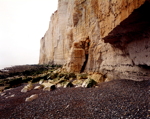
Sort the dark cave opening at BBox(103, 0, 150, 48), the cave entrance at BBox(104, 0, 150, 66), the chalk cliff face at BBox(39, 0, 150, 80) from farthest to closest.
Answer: the chalk cliff face at BBox(39, 0, 150, 80) < the cave entrance at BBox(104, 0, 150, 66) < the dark cave opening at BBox(103, 0, 150, 48)

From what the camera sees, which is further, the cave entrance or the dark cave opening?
the cave entrance

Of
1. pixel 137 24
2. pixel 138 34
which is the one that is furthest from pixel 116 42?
pixel 137 24

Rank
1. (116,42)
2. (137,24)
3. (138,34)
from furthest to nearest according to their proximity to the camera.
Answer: (116,42)
(138,34)
(137,24)

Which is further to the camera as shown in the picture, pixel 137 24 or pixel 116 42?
pixel 116 42

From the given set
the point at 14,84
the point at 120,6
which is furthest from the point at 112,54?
the point at 14,84

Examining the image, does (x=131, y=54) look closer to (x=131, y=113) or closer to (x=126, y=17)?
(x=126, y=17)

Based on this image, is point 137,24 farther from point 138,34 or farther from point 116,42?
point 116,42

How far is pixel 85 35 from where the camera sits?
16531 mm

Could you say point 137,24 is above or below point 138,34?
above

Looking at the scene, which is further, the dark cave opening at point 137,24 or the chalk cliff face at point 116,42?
the chalk cliff face at point 116,42

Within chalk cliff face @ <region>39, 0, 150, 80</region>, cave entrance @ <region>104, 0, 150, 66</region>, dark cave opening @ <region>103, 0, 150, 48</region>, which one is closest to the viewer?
dark cave opening @ <region>103, 0, 150, 48</region>

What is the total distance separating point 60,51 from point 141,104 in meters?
33.6

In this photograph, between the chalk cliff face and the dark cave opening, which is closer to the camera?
the dark cave opening

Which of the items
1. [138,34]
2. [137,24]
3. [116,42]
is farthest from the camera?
[116,42]
